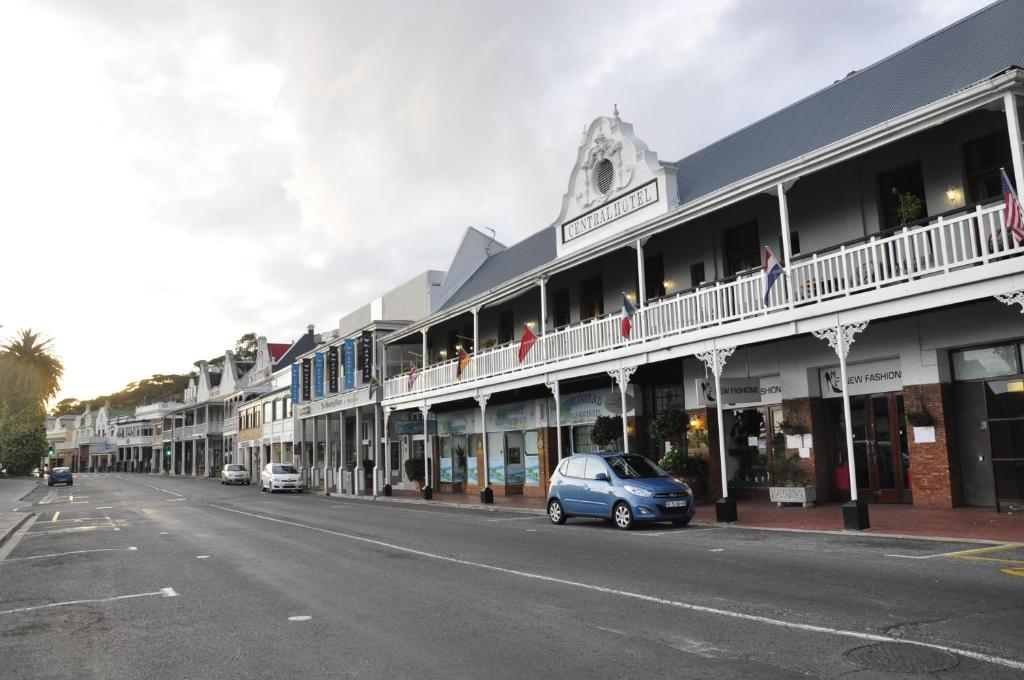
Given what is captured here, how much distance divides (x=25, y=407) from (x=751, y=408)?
59.3 meters

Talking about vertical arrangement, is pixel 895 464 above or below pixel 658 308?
below

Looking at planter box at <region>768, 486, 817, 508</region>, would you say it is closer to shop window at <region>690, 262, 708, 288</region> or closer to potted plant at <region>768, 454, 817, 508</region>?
potted plant at <region>768, 454, 817, 508</region>

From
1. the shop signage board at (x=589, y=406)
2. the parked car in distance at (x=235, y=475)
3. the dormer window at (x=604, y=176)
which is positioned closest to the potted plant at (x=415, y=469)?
the shop signage board at (x=589, y=406)

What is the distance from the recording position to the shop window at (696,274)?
68.5ft

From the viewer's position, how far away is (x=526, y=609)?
24.8 feet

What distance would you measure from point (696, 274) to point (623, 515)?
8.40 m

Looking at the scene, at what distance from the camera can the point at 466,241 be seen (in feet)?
127

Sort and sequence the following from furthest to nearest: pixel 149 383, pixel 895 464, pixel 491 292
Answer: pixel 149 383, pixel 491 292, pixel 895 464

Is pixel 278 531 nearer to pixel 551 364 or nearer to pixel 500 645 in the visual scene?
pixel 551 364

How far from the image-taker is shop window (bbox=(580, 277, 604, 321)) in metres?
25.3

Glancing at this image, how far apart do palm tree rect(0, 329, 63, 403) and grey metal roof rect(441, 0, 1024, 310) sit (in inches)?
2192

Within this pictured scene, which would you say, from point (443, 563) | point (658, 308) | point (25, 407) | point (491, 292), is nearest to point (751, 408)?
point (658, 308)

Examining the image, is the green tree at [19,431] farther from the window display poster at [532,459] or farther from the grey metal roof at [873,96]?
the grey metal roof at [873,96]

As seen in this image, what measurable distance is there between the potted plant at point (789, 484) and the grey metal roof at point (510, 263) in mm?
12271
